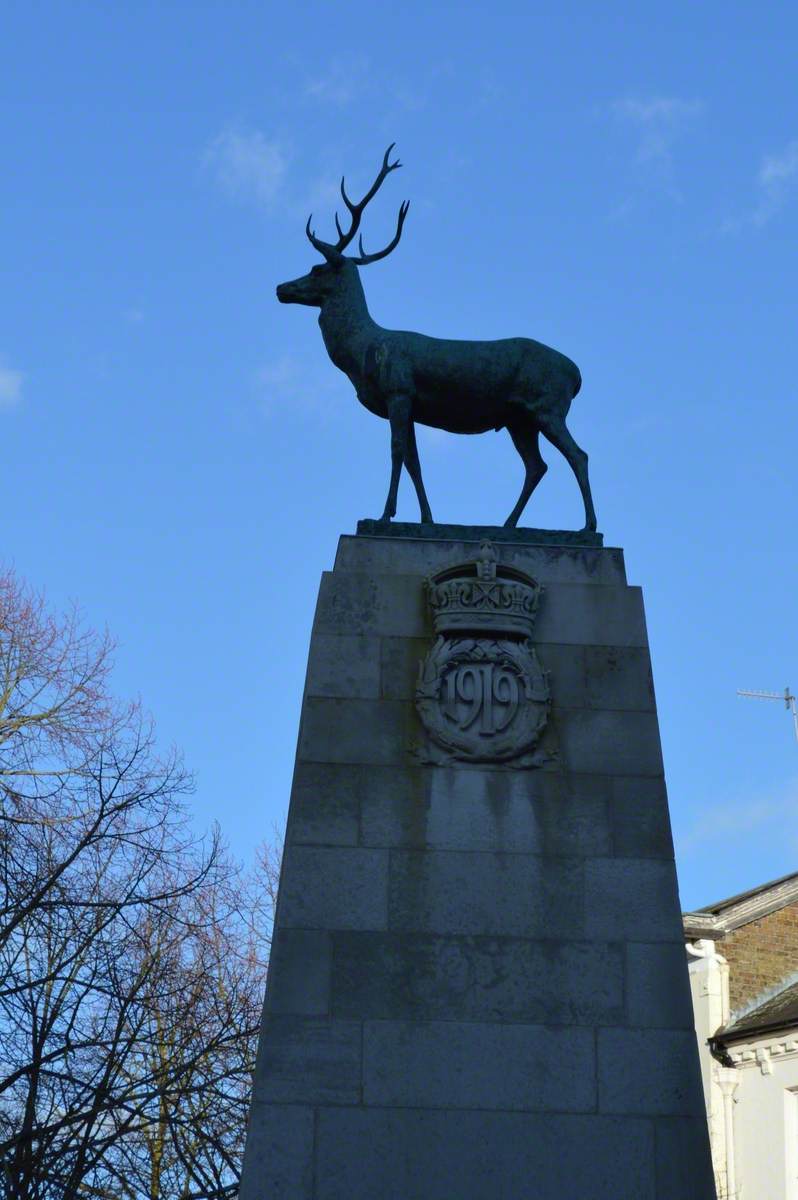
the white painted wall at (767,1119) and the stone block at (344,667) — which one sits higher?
the white painted wall at (767,1119)

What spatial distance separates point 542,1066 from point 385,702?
2.97 metres

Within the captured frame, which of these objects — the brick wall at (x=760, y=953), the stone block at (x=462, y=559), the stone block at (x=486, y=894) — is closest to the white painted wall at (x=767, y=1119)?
the brick wall at (x=760, y=953)

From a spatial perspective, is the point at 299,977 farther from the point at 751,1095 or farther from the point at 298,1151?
the point at 751,1095

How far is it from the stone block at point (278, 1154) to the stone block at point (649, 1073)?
6.83 feet

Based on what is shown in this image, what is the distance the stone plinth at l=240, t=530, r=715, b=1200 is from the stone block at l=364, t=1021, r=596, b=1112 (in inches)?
0.6

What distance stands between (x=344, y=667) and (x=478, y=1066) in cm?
322

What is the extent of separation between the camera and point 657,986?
11742mm

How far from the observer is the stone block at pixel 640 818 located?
12195 millimetres

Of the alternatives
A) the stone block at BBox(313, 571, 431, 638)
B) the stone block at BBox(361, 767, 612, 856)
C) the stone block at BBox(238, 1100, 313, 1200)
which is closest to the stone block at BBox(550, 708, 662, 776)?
the stone block at BBox(361, 767, 612, 856)

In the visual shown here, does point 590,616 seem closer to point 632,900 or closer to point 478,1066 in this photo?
point 632,900

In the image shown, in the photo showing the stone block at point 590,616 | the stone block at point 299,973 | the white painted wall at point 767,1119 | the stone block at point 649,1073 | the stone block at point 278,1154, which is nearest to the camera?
the stone block at point 278,1154

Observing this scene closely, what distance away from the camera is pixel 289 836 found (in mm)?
11977

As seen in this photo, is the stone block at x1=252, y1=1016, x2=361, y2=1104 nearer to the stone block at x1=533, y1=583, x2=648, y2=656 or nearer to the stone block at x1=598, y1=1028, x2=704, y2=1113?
the stone block at x1=598, y1=1028, x2=704, y2=1113

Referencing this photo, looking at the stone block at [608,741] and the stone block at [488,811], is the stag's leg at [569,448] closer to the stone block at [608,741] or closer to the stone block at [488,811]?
the stone block at [608,741]
